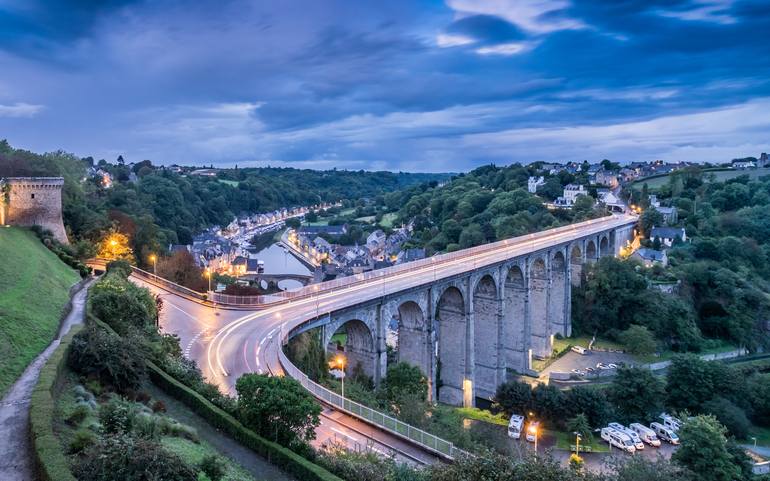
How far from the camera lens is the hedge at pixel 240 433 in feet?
54.5

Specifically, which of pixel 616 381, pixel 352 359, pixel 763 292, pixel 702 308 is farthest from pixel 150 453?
pixel 763 292

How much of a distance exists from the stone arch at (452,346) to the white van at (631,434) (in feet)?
43.2

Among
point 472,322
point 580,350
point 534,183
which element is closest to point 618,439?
point 472,322

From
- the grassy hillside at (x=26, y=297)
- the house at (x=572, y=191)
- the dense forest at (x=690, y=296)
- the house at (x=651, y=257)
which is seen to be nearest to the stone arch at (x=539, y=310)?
the dense forest at (x=690, y=296)

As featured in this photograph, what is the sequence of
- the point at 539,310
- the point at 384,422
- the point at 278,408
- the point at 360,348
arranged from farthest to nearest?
the point at 539,310, the point at 360,348, the point at 384,422, the point at 278,408

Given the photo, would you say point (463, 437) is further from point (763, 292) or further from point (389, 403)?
point (763, 292)

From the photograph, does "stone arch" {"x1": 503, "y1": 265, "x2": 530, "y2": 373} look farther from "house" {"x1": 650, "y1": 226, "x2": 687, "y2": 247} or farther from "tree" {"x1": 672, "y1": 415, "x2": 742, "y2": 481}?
"house" {"x1": 650, "y1": 226, "x2": 687, "y2": 247}

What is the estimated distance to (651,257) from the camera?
80.8 m

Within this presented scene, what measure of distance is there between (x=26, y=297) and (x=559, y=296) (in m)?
59.2

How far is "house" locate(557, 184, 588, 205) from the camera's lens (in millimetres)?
124938

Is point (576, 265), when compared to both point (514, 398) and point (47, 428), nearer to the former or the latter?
point (514, 398)

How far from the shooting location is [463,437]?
28.2 meters

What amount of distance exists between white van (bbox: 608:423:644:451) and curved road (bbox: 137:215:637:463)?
17657 millimetres

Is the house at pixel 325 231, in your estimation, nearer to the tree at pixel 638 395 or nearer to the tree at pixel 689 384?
the tree at pixel 638 395
